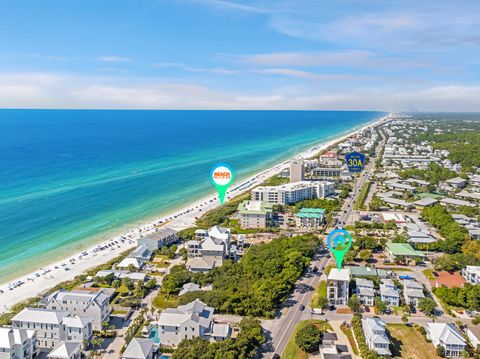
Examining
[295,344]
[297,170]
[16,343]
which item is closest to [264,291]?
[295,344]

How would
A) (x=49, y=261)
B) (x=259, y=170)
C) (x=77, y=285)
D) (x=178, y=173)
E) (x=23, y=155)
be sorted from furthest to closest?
(x=23, y=155), (x=259, y=170), (x=178, y=173), (x=49, y=261), (x=77, y=285)

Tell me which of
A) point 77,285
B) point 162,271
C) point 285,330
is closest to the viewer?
point 285,330

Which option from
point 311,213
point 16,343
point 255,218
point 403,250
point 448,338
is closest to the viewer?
point 16,343

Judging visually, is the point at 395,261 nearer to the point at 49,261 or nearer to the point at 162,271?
the point at 162,271

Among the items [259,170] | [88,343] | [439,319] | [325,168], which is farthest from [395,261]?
[259,170]

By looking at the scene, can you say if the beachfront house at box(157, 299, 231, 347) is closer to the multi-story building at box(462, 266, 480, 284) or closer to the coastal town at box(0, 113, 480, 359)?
the coastal town at box(0, 113, 480, 359)

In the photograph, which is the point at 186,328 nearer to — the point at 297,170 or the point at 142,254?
the point at 142,254
